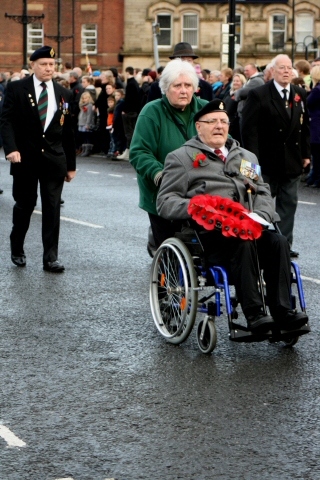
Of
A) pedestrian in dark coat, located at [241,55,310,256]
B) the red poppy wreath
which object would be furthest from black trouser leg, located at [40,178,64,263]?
the red poppy wreath

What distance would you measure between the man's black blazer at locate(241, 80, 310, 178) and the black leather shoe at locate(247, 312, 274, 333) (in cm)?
489

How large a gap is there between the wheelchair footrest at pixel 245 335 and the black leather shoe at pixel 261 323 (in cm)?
4

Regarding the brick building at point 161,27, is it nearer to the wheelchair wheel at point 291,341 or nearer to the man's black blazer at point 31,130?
the man's black blazer at point 31,130

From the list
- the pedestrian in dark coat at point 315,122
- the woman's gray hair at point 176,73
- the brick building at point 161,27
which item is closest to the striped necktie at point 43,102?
the woman's gray hair at point 176,73

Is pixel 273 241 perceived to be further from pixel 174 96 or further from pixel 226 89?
pixel 226 89

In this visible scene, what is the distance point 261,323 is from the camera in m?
7.11

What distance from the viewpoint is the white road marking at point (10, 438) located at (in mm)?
5449

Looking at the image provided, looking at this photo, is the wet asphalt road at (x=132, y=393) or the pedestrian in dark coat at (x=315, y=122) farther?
the pedestrian in dark coat at (x=315, y=122)

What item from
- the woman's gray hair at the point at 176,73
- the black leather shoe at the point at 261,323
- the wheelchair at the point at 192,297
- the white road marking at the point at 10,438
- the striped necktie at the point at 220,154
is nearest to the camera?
the white road marking at the point at 10,438

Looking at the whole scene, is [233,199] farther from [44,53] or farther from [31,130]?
[31,130]

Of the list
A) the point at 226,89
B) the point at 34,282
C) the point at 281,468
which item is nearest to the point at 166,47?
the point at 226,89

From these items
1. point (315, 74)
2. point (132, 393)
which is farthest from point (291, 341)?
point (315, 74)

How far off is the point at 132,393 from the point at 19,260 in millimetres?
4835

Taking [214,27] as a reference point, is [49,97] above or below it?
below
